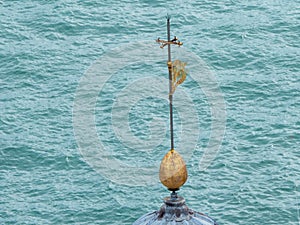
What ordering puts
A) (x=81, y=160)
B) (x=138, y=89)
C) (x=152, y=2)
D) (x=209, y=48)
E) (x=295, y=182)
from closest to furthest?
(x=295, y=182), (x=81, y=160), (x=138, y=89), (x=209, y=48), (x=152, y=2)

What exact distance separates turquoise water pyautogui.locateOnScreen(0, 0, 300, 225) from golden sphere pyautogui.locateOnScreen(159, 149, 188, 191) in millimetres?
54205

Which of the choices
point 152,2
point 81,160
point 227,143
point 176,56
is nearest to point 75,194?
point 81,160

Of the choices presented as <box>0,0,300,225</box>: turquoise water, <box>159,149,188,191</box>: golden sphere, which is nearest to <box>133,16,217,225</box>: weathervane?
<box>159,149,188,191</box>: golden sphere

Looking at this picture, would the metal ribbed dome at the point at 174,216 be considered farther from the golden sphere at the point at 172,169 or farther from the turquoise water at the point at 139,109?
the turquoise water at the point at 139,109

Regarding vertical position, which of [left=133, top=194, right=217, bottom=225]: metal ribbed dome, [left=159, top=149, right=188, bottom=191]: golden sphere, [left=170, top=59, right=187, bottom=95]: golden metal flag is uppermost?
[left=170, top=59, right=187, bottom=95]: golden metal flag

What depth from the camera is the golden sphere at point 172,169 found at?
27.8m

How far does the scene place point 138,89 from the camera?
337 ft

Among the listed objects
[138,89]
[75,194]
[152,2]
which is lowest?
[75,194]

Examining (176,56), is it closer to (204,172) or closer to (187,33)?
(187,33)

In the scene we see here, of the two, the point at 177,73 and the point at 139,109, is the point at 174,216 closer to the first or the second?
the point at 177,73

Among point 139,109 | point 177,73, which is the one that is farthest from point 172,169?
point 139,109

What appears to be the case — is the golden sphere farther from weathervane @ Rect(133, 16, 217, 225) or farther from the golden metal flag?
the golden metal flag

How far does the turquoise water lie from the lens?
87.2 meters

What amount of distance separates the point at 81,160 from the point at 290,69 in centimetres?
2456
